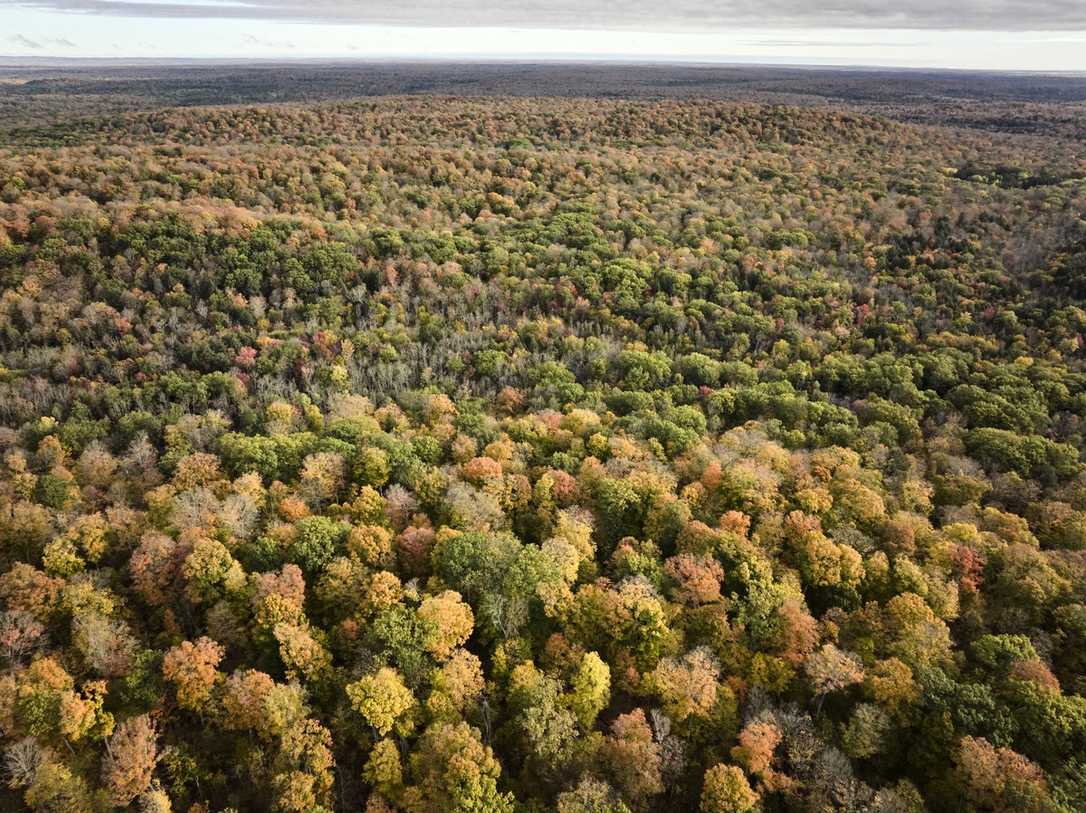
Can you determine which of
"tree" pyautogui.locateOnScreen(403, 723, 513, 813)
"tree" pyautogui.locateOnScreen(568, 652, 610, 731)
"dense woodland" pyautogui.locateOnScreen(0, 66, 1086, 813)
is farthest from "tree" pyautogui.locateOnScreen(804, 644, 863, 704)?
"tree" pyautogui.locateOnScreen(403, 723, 513, 813)

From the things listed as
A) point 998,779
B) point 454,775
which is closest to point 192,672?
point 454,775

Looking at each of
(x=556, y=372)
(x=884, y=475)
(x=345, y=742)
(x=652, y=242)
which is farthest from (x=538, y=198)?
(x=345, y=742)

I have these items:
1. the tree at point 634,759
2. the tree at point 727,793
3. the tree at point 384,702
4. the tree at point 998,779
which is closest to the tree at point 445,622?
the tree at point 384,702

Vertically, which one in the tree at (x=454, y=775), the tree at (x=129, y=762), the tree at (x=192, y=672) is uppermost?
the tree at (x=192, y=672)

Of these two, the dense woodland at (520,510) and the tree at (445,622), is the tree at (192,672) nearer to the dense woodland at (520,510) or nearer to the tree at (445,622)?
the dense woodland at (520,510)

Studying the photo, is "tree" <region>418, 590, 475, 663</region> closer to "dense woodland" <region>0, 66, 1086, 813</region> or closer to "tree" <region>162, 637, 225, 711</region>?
"dense woodland" <region>0, 66, 1086, 813</region>

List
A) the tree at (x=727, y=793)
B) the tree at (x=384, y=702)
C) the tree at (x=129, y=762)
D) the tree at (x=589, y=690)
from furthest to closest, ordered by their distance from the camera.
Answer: the tree at (x=589, y=690) → the tree at (x=384, y=702) → the tree at (x=129, y=762) → the tree at (x=727, y=793)

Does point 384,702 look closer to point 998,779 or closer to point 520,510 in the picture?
point 520,510

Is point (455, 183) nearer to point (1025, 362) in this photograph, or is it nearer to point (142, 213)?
point (142, 213)
